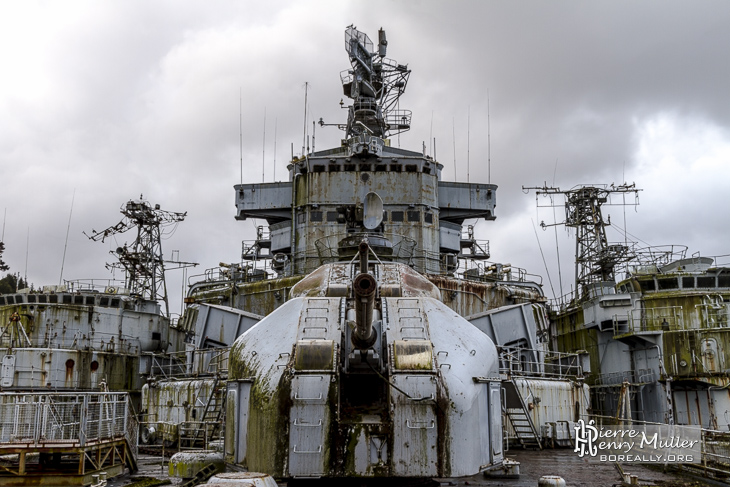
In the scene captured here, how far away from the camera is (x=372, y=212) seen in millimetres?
15594

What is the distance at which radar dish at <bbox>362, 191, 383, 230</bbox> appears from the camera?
1556cm

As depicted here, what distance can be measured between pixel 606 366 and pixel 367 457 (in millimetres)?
22485

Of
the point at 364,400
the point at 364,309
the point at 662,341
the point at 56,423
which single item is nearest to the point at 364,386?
the point at 364,400

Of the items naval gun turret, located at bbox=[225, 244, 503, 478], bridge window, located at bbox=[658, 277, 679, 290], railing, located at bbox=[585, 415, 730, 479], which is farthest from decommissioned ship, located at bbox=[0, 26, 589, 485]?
bridge window, located at bbox=[658, 277, 679, 290]

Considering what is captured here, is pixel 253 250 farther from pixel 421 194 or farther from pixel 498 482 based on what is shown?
pixel 498 482

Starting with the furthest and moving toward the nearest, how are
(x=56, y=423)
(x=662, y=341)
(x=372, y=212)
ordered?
1. (x=662, y=341)
2. (x=372, y=212)
3. (x=56, y=423)

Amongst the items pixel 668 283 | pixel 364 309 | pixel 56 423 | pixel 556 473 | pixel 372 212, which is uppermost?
pixel 372 212

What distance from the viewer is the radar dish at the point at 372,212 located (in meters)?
15.6

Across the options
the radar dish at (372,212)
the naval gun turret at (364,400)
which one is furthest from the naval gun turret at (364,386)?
the radar dish at (372,212)

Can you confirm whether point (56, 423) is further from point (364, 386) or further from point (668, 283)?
point (668, 283)

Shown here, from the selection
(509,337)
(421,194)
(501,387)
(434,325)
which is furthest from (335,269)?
(421,194)

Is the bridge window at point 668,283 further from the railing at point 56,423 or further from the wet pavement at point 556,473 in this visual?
the railing at point 56,423

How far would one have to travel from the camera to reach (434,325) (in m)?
9.10

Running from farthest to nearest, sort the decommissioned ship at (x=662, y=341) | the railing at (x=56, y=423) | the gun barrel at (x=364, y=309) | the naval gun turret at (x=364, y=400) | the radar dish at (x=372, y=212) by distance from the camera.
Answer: the decommissioned ship at (x=662, y=341), the radar dish at (x=372, y=212), the railing at (x=56, y=423), the naval gun turret at (x=364, y=400), the gun barrel at (x=364, y=309)
